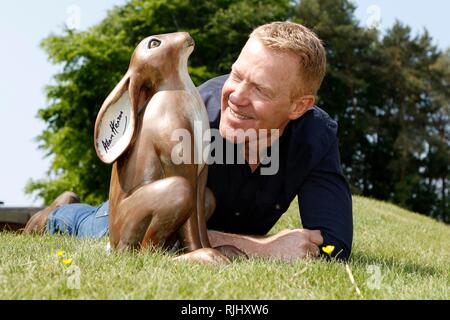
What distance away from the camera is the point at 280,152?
3697 mm

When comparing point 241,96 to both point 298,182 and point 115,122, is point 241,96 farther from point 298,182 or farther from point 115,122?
point 298,182

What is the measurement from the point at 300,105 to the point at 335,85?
23882mm

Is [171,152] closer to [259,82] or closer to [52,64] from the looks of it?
[259,82]

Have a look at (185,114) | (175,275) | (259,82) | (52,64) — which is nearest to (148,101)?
(185,114)

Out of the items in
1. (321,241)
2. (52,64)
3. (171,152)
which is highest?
(52,64)

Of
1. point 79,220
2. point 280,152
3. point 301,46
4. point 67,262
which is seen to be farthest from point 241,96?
point 79,220

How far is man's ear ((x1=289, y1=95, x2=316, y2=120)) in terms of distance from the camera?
133 inches

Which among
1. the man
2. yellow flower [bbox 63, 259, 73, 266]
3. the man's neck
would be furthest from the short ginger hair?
yellow flower [bbox 63, 259, 73, 266]

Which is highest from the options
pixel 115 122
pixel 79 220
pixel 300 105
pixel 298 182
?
pixel 300 105

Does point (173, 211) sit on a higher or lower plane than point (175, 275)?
higher

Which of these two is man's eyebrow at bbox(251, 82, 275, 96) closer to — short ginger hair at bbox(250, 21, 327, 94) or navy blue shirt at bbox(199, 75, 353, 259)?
short ginger hair at bbox(250, 21, 327, 94)

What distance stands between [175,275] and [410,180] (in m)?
24.6
